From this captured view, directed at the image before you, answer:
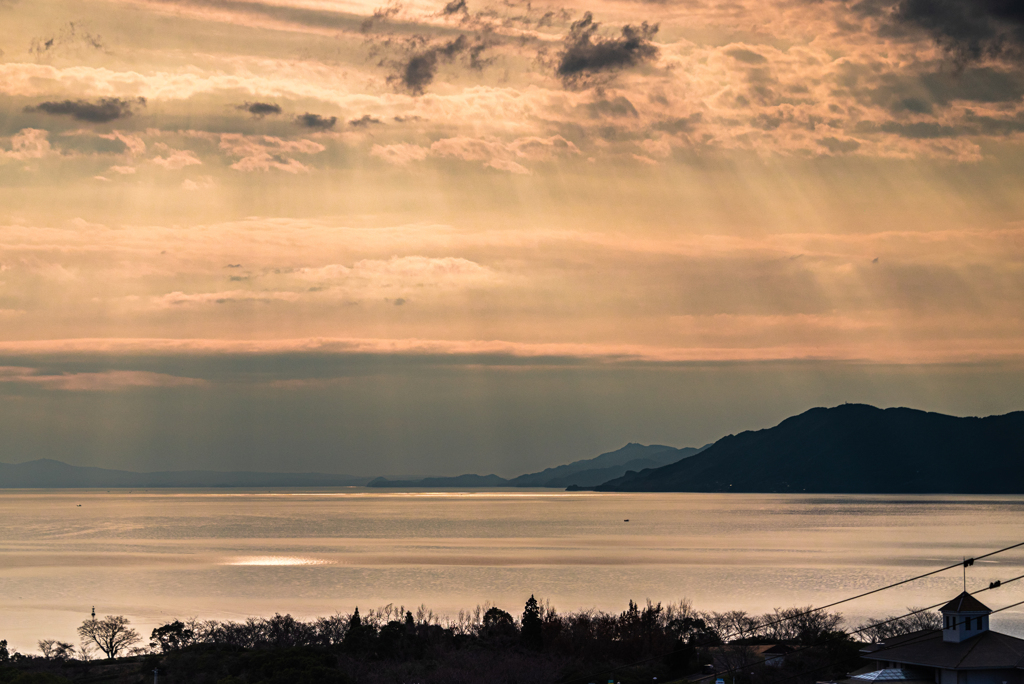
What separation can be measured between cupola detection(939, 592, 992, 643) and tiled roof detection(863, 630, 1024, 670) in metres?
0.31

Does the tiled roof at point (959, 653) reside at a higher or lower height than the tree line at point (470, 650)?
lower

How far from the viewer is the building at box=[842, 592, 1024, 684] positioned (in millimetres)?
48062

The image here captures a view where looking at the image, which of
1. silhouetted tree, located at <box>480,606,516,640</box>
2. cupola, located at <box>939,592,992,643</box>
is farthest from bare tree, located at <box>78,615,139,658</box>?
cupola, located at <box>939,592,992,643</box>

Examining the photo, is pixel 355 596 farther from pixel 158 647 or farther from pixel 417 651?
pixel 417 651

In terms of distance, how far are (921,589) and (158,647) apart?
9121cm

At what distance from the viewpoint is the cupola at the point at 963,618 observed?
50094mm

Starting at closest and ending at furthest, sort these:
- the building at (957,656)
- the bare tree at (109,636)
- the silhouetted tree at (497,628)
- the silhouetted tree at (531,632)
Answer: the building at (957,656)
the silhouetted tree at (531,632)
the silhouetted tree at (497,628)
the bare tree at (109,636)

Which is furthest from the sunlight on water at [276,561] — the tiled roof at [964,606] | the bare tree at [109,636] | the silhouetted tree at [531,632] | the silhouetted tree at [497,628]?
the tiled roof at [964,606]

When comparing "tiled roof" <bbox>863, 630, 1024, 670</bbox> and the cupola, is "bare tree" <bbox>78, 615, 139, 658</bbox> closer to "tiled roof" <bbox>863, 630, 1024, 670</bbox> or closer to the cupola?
"tiled roof" <bbox>863, 630, 1024, 670</bbox>

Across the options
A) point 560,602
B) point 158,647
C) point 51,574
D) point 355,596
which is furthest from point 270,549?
point 158,647

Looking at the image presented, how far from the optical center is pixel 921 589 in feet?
410

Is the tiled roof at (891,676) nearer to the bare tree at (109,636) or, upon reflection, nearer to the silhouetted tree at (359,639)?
the silhouetted tree at (359,639)

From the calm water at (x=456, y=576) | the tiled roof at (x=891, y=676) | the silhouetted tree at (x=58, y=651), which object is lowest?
the tiled roof at (x=891, y=676)

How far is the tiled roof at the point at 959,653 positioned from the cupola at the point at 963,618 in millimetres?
313
